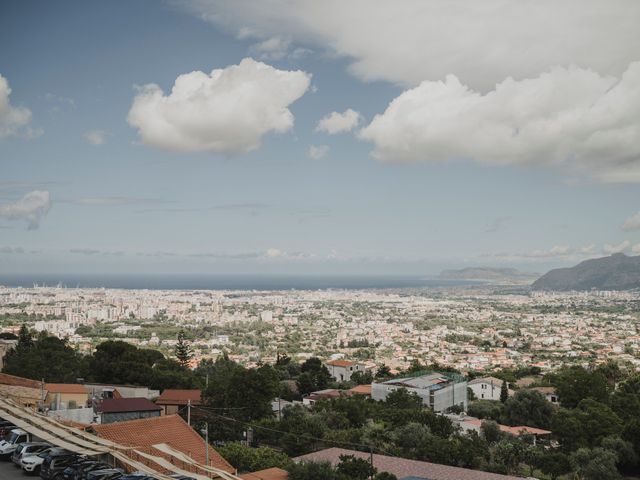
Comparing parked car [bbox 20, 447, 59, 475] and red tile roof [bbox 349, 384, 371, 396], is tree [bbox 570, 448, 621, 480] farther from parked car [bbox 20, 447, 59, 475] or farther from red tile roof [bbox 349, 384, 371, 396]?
parked car [bbox 20, 447, 59, 475]

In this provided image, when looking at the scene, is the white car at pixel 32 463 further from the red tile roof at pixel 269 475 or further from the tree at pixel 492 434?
the tree at pixel 492 434

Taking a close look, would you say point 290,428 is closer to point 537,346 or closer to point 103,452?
point 103,452

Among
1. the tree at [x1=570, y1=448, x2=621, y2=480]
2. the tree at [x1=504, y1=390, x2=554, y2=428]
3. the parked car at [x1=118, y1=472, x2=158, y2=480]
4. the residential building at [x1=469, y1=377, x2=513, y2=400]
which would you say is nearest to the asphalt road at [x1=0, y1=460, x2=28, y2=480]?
the parked car at [x1=118, y1=472, x2=158, y2=480]

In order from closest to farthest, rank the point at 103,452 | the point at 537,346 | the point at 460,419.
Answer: the point at 103,452 < the point at 460,419 < the point at 537,346

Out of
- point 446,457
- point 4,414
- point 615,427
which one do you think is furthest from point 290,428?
point 615,427

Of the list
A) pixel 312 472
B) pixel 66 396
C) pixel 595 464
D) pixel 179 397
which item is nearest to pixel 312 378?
pixel 179 397

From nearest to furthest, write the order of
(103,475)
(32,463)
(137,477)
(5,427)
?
(137,477)
(103,475)
(32,463)
(5,427)

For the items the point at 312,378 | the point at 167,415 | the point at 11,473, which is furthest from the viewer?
the point at 312,378

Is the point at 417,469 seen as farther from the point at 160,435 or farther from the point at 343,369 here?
the point at 343,369
